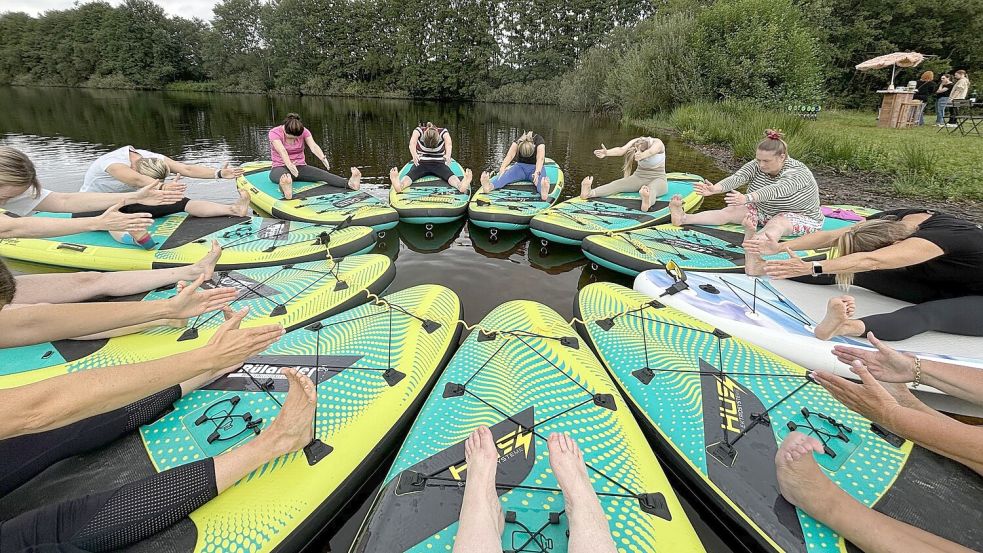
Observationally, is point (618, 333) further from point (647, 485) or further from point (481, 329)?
point (647, 485)

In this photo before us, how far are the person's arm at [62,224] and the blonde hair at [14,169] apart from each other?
1.53 ft

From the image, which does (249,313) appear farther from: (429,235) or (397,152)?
(397,152)

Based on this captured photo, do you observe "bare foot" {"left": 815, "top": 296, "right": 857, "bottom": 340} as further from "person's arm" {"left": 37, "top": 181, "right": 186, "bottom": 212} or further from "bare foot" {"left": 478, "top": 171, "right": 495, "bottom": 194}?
"person's arm" {"left": 37, "top": 181, "right": 186, "bottom": 212}

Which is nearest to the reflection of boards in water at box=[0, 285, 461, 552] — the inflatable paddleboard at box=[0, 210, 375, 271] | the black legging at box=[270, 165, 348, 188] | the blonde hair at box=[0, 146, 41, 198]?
the inflatable paddleboard at box=[0, 210, 375, 271]

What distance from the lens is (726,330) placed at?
415 cm

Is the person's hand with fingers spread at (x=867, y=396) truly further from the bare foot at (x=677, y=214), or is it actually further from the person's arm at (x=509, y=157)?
the person's arm at (x=509, y=157)

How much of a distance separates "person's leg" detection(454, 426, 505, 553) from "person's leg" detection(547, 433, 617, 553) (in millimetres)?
347

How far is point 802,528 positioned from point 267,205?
8222 millimetres

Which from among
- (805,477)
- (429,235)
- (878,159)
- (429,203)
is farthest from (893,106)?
(805,477)

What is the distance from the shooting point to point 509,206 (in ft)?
24.5

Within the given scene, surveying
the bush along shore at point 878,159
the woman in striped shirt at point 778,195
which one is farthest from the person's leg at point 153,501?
the bush along shore at point 878,159

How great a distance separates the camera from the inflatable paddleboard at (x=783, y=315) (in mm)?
3506

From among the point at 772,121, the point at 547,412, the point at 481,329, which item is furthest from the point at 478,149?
the point at 547,412

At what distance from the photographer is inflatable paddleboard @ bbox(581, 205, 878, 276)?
548 cm
